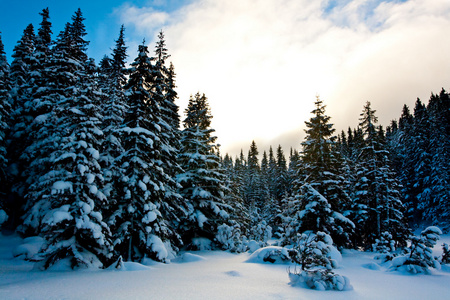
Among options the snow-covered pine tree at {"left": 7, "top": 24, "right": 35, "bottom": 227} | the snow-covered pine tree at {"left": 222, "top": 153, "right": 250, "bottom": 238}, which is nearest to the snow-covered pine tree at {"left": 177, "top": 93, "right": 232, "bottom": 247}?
the snow-covered pine tree at {"left": 222, "top": 153, "right": 250, "bottom": 238}

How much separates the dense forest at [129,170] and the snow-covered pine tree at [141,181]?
0.08 metres

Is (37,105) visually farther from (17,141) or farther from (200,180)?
(200,180)

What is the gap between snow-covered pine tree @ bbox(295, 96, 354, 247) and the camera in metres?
19.9

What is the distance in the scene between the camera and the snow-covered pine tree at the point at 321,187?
65.3 ft

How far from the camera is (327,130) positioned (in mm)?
22812

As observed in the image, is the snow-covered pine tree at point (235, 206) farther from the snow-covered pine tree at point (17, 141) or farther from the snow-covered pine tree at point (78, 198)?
the snow-covered pine tree at point (17, 141)

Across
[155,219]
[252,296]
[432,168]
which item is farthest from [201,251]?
[432,168]

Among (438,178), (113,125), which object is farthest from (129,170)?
(438,178)

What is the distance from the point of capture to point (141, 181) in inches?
579

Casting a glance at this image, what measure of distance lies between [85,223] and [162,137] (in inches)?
341

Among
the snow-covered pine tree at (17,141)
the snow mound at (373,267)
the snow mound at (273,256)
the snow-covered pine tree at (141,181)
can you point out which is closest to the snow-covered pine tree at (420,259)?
the snow mound at (373,267)

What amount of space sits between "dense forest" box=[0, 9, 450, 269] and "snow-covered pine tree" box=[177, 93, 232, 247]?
0.11 metres

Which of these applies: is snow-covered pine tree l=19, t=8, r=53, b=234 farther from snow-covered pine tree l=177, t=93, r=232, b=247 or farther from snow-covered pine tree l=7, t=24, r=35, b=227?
snow-covered pine tree l=177, t=93, r=232, b=247

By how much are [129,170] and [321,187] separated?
53.3 ft
